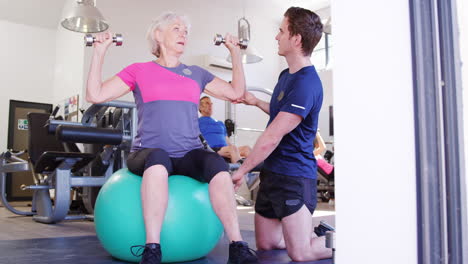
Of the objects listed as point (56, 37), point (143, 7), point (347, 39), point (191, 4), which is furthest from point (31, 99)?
point (347, 39)

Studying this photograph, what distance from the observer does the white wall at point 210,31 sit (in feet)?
23.5

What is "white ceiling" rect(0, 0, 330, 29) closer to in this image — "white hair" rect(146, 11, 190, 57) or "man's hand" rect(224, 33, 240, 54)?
"white hair" rect(146, 11, 190, 57)

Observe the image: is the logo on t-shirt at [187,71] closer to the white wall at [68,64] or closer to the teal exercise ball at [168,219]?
the teal exercise ball at [168,219]

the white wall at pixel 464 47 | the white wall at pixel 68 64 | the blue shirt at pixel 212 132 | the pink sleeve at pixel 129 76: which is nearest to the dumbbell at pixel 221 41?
the pink sleeve at pixel 129 76

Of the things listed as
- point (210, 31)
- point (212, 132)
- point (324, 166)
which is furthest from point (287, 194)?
point (210, 31)

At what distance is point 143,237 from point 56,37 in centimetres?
757

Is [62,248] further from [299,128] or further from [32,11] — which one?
[32,11]

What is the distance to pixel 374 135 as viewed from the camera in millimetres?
691

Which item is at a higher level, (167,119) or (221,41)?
(221,41)

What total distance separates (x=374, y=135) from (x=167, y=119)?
4.29ft

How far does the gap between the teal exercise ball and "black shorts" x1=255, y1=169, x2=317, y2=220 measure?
0.89 ft

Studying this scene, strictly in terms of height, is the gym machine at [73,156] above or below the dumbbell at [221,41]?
below

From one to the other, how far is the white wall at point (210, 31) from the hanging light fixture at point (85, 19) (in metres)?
1.78

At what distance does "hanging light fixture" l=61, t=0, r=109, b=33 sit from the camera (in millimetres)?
4801
